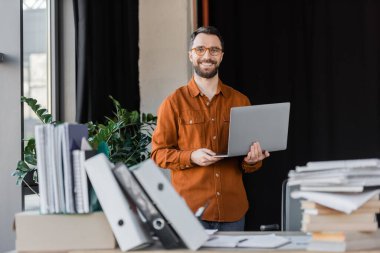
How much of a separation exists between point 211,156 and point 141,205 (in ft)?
3.05

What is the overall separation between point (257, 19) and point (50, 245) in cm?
317

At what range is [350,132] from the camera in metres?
4.39

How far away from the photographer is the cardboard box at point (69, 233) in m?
1.80

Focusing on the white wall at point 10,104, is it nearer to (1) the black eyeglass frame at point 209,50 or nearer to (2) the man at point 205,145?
(2) the man at point 205,145

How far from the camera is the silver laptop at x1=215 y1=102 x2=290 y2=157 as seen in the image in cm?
261

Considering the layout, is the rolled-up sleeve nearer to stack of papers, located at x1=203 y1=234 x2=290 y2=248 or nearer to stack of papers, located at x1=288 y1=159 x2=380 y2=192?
stack of papers, located at x1=203 y1=234 x2=290 y2=248

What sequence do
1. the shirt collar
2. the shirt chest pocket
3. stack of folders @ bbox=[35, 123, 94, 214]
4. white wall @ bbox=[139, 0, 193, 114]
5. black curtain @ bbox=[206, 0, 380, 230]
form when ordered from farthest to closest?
white wall @ bbox=[139, 0, 193, 114] < black curtain @ bbox=[206, 0, 380, 230] < the shirt collar < the shirt chest pocket < stack of folders @ bbox=[35, 123, 94, 214]

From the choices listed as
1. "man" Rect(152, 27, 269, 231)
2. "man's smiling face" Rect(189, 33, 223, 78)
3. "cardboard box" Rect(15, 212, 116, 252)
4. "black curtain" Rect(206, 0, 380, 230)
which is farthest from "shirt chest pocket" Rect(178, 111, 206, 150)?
"black curtain" Rect(206, 0, 380, 230)

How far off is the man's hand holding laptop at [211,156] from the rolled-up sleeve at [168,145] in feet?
0.16

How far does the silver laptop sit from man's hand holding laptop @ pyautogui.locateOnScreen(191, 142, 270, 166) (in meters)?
0.02

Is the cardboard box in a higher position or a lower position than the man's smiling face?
lower

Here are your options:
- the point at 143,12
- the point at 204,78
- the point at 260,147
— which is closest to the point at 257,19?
the point at 143,12

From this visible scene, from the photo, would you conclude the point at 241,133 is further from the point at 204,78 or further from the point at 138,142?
the point at 138,142

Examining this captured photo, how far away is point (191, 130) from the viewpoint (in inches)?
113
